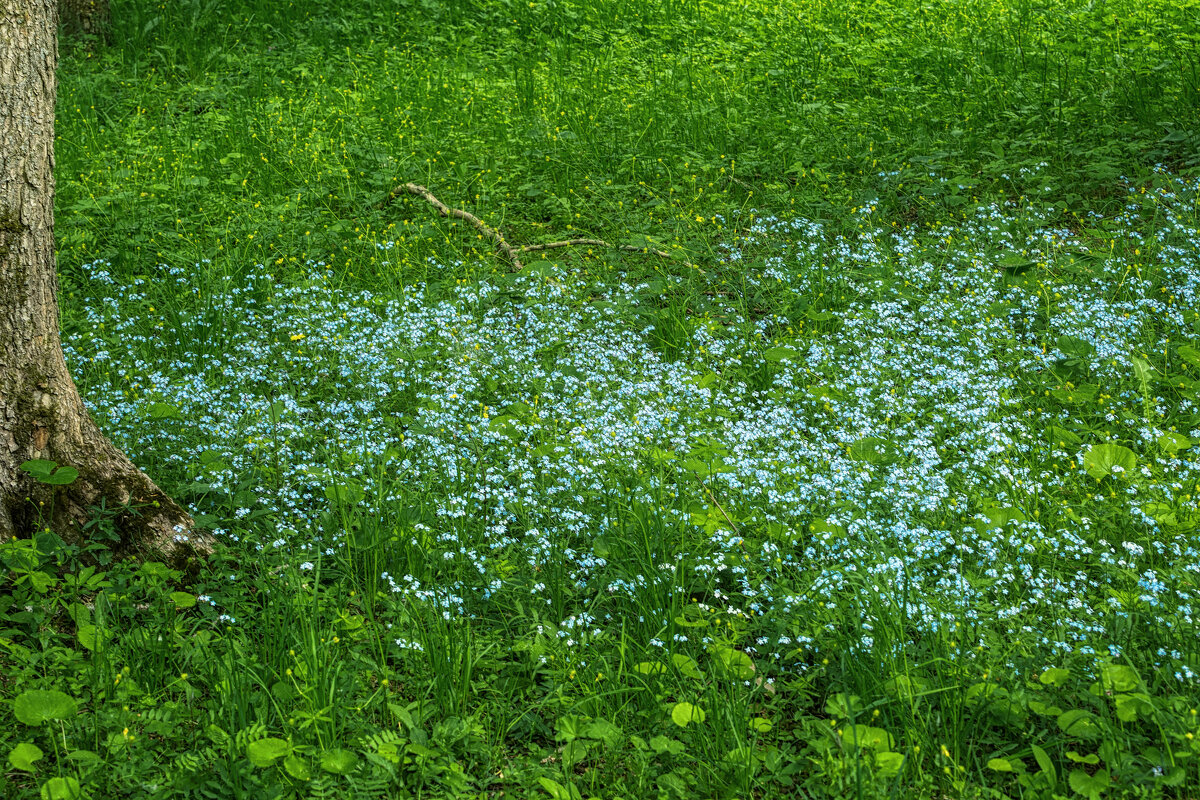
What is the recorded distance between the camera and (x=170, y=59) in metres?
9.47

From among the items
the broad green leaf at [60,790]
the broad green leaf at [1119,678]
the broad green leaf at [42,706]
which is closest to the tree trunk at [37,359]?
the broad green leaf at [42,706]

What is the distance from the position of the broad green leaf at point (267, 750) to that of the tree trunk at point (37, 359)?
1.14m

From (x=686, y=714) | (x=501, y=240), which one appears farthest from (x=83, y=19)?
(x=686, y=714)

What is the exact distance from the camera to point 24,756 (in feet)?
8.09

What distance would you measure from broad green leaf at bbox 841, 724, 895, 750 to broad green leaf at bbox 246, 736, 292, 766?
1497 millimetres

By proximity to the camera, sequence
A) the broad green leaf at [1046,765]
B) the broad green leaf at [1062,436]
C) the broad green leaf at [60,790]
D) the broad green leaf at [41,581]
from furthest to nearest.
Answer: the broad green leaf at [1062,436]
the broad green leaf at [41,581]
the broad green leaf at [1046,765]
the broad green leaf at [60,790]

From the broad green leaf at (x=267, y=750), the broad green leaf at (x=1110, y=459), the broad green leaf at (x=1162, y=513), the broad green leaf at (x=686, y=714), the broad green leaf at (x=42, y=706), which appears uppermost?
the broad green leaf at (x=1110, y=459)

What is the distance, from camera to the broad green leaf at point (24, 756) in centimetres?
244

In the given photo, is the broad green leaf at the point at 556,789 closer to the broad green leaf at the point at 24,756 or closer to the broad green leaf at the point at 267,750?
the broad green leaf at the point at 267,750

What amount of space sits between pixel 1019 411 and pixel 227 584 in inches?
141

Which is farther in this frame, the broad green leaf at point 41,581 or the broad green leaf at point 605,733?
the broad green leaf at point 41,581

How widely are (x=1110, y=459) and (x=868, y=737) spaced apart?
6.89 feet

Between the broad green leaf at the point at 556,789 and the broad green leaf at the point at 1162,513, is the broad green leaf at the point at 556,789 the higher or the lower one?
the lower one

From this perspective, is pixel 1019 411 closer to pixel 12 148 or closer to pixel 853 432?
pixel 853 432
